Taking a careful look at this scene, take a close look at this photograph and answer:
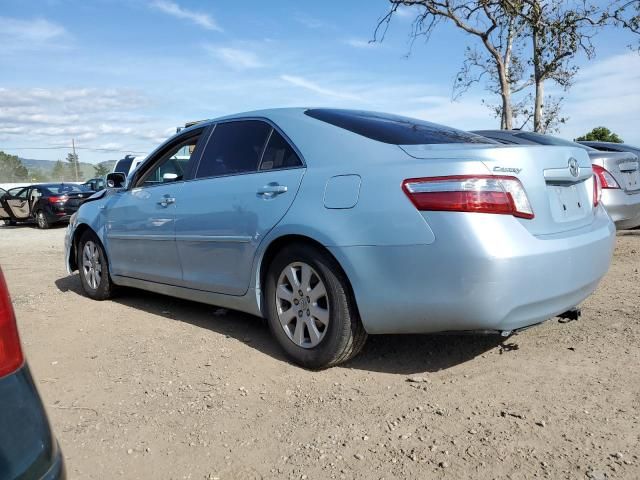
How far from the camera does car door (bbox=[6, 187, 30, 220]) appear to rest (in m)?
17.3

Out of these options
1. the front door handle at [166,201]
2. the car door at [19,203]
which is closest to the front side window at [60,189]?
the car door at [19,203]

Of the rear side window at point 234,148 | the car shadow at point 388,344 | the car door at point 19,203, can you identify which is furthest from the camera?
the car door at point 19,203

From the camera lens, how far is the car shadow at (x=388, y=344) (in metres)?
3.43

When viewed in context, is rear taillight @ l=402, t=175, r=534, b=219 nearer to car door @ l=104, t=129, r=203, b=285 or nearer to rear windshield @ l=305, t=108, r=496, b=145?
rear windshield @ l=305, t=108, r=496, b=145

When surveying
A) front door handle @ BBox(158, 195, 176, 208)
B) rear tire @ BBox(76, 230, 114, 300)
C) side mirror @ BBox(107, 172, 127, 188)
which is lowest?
rear tire @ BBox(76, 230, 114, 300)

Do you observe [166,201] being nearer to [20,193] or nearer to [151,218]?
[151,218]

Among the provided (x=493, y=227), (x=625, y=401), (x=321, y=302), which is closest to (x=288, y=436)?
(x=321, y=302)

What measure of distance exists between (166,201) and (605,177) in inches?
183

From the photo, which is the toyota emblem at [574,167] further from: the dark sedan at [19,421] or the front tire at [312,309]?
the dark sedan at [19,421]

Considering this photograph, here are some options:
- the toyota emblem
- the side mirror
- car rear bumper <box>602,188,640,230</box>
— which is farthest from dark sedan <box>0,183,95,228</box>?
the toyota emblem

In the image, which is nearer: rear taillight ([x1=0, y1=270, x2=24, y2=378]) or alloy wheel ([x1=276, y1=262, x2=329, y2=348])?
rear taillight ([x1=0, y1=270, x2=24, y2=378])

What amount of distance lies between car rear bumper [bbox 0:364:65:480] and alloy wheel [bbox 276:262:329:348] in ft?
6.38

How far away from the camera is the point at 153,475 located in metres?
2.36

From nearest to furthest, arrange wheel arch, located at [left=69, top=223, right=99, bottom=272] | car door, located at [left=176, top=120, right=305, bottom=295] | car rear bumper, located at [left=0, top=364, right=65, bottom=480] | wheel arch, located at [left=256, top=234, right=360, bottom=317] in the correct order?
car rear bumper, located at [left=0, top=364, right=65, bottom=480] < wheel arch, located at [left=256, top=234, right=360, bottom=317] < car door, located at [left=176, top=120, right=305, bottom=295] < wheel arch, located at [left=69, top=223, right=99, bottom=272]
